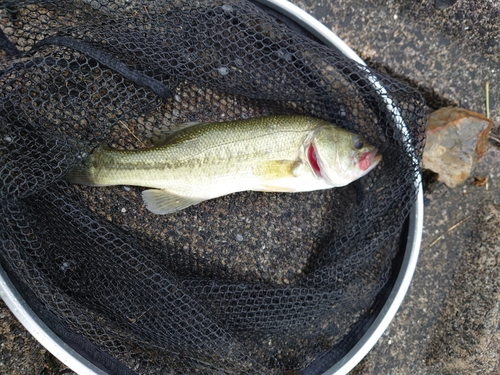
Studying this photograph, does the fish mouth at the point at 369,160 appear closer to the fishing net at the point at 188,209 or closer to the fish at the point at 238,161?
the fish at the point at 238,161

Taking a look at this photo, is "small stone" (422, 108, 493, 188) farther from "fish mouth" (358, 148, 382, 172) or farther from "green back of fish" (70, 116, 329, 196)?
"green back of fish" (70, 116, 329, 196)

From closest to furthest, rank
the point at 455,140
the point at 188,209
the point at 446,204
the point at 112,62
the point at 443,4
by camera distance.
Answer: the point at 112,62 < the point at 188,209 < the point at 455,140 < the point at 443,4 < the point at 446,204

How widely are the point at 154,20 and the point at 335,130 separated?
3.86 ft

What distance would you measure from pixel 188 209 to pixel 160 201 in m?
0.23

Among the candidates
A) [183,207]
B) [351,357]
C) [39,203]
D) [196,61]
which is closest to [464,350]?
[351,357]

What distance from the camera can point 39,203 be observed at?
7.42 feet

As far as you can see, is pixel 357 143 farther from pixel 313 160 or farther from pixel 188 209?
pixel 188 209

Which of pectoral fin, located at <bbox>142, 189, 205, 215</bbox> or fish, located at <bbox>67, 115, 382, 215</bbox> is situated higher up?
fish, located at <bbox>67, 115, 382, 215</bbox>

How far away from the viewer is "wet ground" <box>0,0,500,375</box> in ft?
9.59

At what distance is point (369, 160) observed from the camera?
8.07 ft

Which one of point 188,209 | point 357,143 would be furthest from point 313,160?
point 188,209

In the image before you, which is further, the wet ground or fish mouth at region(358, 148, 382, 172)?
the wet ground

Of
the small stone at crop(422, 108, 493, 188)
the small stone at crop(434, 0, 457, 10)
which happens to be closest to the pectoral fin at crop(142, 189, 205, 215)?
the small stone at crop(422, 108, 493, 188)

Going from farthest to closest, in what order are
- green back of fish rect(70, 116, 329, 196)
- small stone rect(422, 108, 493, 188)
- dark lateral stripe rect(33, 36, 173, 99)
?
small stone rect(422, 108, 493, 188), green back of fish rect(70, 116, 329, 196), dark lateral stripe rect(33, 36, 173, 99)
